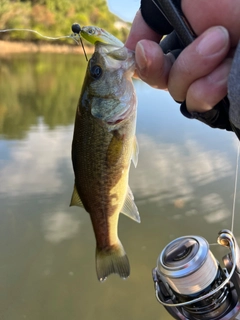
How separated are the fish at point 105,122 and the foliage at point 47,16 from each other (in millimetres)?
19818

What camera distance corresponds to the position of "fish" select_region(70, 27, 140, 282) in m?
1.24

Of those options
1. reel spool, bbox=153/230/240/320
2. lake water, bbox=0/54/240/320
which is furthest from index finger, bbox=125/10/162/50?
lake water, bbox=0/54/240/320

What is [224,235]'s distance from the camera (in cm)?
132

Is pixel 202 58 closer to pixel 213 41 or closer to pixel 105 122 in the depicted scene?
pixel 213 41

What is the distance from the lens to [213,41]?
2.82 ft

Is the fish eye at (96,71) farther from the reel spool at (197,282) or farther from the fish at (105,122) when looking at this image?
the reel spool at (197,282)

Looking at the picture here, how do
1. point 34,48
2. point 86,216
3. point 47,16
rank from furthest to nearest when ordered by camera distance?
1. point 47,16
2. point 34,48
3. point 86,216

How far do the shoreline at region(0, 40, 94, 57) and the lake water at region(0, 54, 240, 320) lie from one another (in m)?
14.1

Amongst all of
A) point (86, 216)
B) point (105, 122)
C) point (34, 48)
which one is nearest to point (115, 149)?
point (105, 122)

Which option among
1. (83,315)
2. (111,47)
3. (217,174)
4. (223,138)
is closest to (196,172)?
(217,174)

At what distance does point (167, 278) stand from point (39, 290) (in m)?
1.57

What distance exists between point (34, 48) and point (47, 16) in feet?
13.1

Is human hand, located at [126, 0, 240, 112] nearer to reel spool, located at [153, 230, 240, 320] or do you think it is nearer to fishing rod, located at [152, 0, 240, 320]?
fishing rod, located at [152, 0, 240, 320]

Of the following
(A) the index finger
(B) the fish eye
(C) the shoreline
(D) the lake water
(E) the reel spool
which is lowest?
(C) the shoreline
